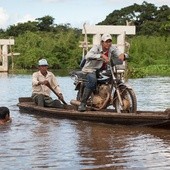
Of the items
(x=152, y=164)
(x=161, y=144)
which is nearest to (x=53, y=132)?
(x=161, y=144)

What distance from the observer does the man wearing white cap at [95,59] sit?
Answer: 934 cm

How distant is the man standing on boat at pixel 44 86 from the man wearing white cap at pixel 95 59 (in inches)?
46.3

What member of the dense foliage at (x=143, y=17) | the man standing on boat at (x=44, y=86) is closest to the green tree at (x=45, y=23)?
the dense foliage at (x=143, y=17)

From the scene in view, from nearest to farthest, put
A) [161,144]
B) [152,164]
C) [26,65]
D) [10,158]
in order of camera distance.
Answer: [152,164], [10,158], [161,144], [26,65]

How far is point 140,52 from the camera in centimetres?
4909

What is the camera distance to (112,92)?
30.8 feet

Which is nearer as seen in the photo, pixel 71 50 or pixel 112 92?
pixel 112 92

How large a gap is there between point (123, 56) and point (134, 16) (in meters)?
62.0

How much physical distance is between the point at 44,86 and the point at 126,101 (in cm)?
239

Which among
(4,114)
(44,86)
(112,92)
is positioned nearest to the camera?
(4,114)

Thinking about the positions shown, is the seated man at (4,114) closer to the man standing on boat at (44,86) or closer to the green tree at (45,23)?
the man standing on boat at (44,86)

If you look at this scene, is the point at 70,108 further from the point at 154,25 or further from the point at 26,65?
the point at 154,25

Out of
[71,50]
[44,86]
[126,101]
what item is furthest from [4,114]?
[71,50]

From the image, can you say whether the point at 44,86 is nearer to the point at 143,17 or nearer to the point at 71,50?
the point at 71,50
